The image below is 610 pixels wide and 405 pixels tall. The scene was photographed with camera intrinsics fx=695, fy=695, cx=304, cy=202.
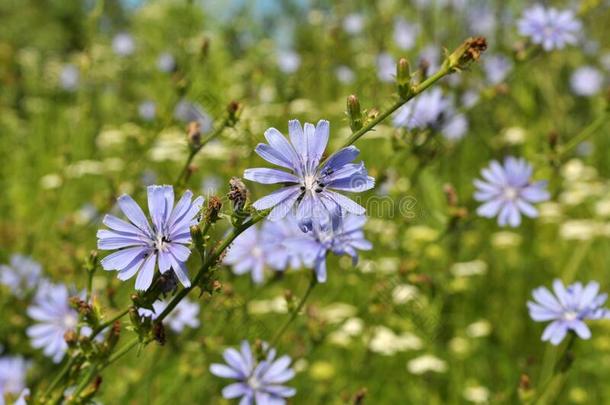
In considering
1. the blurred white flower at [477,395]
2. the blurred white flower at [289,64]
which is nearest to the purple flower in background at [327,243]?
the blurred white flower at [477,395]

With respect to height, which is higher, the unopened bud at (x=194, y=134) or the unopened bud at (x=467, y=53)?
the unopened bud at (x=194, y=134)

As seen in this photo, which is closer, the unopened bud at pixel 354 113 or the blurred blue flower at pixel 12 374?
the unopened bud at pixel 354 113

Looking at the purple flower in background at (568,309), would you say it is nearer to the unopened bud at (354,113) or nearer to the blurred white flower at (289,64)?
the unopened bud at (354,113)

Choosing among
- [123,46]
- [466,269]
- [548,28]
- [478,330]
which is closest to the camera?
[548,28]

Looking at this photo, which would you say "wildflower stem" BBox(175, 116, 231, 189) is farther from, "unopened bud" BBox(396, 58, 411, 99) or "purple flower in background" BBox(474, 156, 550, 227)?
"purple flower in background" BBox(474, 156, 550, 227)

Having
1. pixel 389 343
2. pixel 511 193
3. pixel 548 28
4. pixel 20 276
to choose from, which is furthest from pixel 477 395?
pixel 20 276

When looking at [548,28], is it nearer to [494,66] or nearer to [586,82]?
[494,66]

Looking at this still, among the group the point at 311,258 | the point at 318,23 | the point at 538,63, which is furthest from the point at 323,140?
the point at 318,23

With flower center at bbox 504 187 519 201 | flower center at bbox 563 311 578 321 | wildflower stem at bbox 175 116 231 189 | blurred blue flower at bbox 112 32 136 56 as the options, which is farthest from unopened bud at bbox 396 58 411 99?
blurred blue flower at bbox 112 32 136 56
